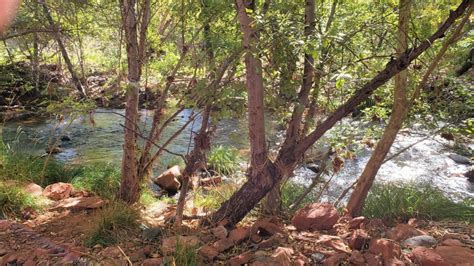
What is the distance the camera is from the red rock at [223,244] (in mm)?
2636

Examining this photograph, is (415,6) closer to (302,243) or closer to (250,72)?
(250,72)

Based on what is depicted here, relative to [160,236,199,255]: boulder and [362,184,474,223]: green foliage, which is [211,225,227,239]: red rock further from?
[362,184,474,223]: green foliage

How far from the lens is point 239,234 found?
9.10 feet

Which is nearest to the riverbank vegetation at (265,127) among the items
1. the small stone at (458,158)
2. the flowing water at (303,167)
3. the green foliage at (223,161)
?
the flowing water at (303,167)

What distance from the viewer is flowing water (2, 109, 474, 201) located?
277 inches

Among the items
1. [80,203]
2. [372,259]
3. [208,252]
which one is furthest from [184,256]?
[80,203]

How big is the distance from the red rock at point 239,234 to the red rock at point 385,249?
799mm

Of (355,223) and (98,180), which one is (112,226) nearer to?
(355,223)

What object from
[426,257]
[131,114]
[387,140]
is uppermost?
[387,140]

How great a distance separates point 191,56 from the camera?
14.1ft

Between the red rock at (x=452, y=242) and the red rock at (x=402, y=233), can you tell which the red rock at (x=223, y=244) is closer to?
the red rock at (x=402, y=233)

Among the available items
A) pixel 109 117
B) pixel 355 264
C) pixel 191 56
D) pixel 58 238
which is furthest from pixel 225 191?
pixel 109 117

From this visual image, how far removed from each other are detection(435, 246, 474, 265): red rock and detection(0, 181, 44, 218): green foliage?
3.71 m

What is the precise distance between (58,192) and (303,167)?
3971 millimetres
